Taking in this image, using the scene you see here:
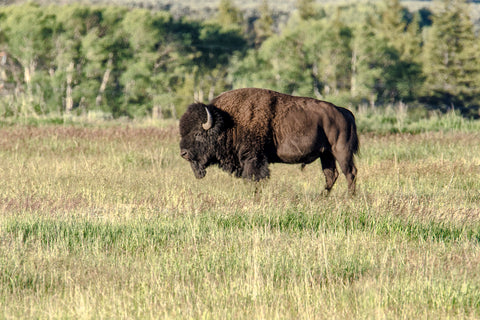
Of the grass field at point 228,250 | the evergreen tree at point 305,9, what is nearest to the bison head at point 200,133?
the grass field at point 228,250

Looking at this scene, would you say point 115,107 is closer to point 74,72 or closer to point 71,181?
point 74,72

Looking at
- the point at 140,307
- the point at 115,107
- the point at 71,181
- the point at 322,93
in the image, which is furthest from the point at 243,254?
the point at 322,93

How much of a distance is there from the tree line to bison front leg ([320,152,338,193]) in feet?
171

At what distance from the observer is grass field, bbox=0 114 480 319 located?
423 centimetres

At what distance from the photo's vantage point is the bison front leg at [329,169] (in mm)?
8953

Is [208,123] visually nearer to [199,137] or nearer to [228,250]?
[199,137]

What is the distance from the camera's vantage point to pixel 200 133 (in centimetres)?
859

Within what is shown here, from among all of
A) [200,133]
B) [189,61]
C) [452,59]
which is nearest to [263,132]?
[200,133]

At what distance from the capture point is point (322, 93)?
7550 centimetres

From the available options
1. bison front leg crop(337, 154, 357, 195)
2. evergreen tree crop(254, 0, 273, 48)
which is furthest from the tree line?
bison front leg crop(337, 154, 357, 195)

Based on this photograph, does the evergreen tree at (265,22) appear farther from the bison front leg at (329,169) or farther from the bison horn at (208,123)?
the bison horn at (208,123)

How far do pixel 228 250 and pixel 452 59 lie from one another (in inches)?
2915

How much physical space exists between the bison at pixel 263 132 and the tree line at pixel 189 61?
51982 mm

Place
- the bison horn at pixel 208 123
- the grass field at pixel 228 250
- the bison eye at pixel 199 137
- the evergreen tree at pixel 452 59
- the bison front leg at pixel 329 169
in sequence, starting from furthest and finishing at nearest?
the evergreen tree at pixel 452 59
the bison front leg at pixel 329 169
the bison eye at pixel 199 137
the bison horn at pixel 208 123
the grass field at pixel 228 250
